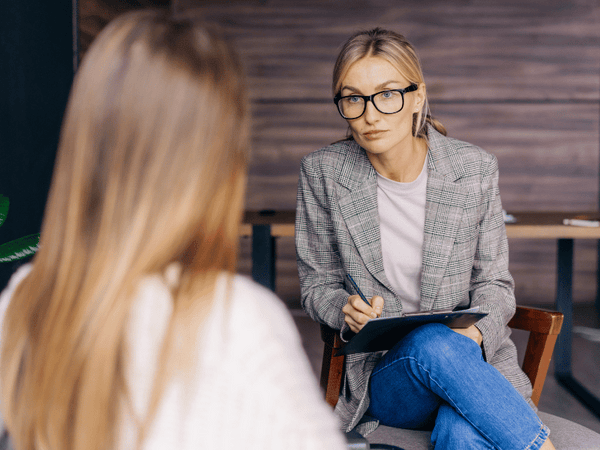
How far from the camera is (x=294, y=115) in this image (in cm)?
368

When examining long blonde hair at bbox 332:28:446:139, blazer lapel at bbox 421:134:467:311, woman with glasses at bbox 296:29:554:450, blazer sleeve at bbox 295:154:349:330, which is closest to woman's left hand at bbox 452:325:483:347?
woman with glasses at bbox 296:29:554:450

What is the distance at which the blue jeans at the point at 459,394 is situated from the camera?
3.03 feet

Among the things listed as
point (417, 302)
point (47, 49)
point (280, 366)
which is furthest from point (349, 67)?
point (47, 49)

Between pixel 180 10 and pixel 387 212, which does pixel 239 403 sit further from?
pixel 180 10

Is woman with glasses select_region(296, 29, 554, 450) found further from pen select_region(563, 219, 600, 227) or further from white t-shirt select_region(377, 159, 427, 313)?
pen select_region(563, 219, 600, 227)

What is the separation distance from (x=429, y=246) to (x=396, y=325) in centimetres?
34

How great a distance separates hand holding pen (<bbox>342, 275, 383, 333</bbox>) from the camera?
1.12m

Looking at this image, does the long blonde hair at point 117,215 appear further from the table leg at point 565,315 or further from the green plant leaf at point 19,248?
the table leg at point 565,315

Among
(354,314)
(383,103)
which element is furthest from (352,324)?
(383,103)

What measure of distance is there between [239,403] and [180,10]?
3.79m

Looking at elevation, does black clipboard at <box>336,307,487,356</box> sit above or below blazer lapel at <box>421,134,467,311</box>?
below

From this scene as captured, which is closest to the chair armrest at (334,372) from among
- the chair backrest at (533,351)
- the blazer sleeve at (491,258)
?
the chair backrest at (533,351)

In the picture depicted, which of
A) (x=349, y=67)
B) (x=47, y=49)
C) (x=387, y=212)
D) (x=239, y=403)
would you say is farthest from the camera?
(x=47, y=49)

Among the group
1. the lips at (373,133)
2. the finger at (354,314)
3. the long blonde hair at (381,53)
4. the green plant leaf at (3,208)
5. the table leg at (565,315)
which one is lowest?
the table leg at (565,315)
